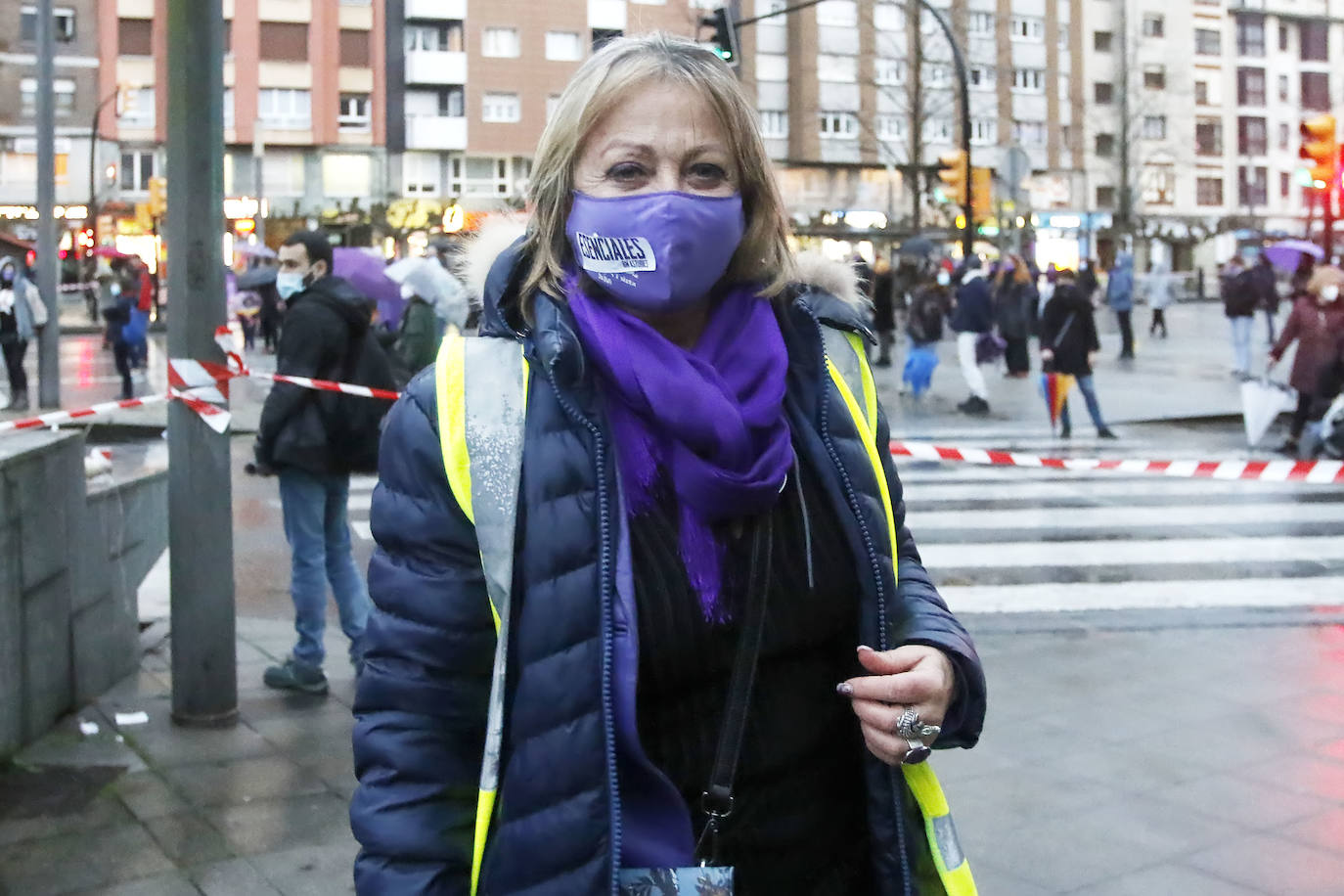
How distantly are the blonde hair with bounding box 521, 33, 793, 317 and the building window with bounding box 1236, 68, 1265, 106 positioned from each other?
91312mm

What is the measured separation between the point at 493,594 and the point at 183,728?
424 centimetres

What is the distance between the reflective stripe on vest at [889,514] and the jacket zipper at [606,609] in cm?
38

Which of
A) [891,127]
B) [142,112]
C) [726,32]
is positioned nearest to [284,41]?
[142,112]

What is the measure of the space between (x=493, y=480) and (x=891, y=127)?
238ft

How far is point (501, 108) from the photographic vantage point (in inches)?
2628

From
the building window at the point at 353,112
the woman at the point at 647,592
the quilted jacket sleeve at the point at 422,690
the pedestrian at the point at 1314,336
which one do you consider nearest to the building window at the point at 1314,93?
the building window at the point at 353,112

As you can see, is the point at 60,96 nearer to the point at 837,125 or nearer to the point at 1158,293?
the point at 837,125

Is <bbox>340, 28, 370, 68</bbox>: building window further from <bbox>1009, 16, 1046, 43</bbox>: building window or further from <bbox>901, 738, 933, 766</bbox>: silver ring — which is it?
<bbox>901, 738, 933, 766</bbox>: silver ring

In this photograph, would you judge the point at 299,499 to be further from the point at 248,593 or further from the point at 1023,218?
the point at 1023,218

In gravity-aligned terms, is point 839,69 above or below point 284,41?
above

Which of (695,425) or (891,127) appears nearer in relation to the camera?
(695,425)

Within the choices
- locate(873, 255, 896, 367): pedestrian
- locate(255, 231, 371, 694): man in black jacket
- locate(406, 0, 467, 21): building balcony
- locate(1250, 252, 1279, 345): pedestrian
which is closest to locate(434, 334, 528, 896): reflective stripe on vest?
locate(255, 231, 371, 694): man in black jacket

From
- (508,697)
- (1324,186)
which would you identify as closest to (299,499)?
(508,697)

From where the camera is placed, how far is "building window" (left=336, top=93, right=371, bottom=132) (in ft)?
212
